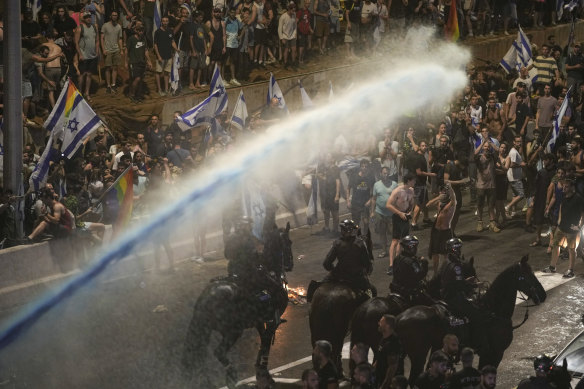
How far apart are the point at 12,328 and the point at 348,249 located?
18.4 ft

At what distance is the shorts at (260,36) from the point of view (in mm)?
28078

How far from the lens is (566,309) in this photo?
17625 millimetres

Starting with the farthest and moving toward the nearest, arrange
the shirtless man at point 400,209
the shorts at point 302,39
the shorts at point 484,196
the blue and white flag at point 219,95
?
the shorts at point 302,39 → the blue and white flag at point 219,95 → the shorts at point 484,196 → the shirtless man at point 400,209

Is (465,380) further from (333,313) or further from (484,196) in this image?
(484,196)

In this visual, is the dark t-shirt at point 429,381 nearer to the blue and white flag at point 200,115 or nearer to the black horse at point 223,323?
the black horse at point 223,323

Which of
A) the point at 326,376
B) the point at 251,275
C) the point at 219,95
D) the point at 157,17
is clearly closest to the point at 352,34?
the point at 157,17

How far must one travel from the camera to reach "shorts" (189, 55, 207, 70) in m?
26.3

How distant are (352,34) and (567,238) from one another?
1305 cm

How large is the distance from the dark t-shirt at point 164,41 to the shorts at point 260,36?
3188 millimetres

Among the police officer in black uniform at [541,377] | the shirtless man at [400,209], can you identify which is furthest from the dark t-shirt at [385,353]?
the shirtless man at [400,209]

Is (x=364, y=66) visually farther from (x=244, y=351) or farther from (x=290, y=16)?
(x=244, y=351)

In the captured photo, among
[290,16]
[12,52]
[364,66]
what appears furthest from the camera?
[364,66]

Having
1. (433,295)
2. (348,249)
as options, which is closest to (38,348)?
(348,249)

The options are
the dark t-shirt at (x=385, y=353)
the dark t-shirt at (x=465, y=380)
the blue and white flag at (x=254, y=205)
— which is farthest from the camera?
the blue and white flag at (x=254, y=205)
